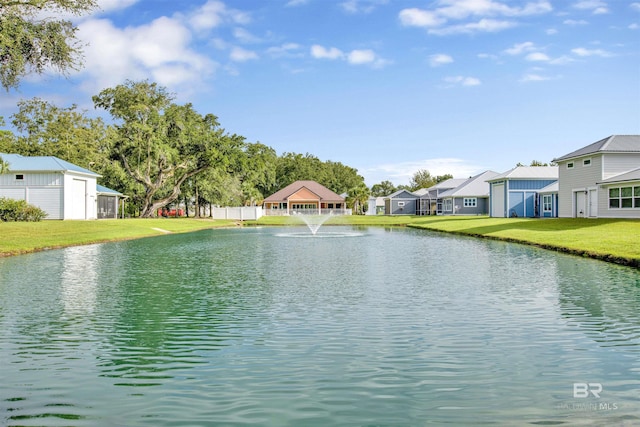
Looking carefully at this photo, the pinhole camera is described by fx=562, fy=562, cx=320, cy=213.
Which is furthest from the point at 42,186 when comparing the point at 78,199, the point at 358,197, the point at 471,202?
the point at 358,197

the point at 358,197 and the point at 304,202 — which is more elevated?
the point at 358,197

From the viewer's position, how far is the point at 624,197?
35.5 metres

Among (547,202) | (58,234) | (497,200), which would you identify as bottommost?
(58,234)

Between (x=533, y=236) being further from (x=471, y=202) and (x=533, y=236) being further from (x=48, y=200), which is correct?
(x=471, y=202)

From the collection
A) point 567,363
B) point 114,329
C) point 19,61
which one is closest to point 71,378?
point 114,329

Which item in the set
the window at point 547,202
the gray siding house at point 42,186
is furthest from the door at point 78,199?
the window at point 547,202

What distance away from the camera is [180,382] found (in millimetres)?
6418

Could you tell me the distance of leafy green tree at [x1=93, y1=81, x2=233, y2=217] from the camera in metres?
59.0

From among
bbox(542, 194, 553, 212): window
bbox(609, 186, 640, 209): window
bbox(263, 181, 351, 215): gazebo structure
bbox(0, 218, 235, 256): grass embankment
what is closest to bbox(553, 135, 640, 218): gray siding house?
bbox(609, 186, 640, 209): window

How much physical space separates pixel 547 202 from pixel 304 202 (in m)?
46.0

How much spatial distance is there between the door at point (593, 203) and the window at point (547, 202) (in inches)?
550

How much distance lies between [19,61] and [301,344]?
25.1m

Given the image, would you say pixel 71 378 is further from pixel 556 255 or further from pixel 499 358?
pixel 556 255

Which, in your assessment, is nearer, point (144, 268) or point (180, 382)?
point (180, 382)
